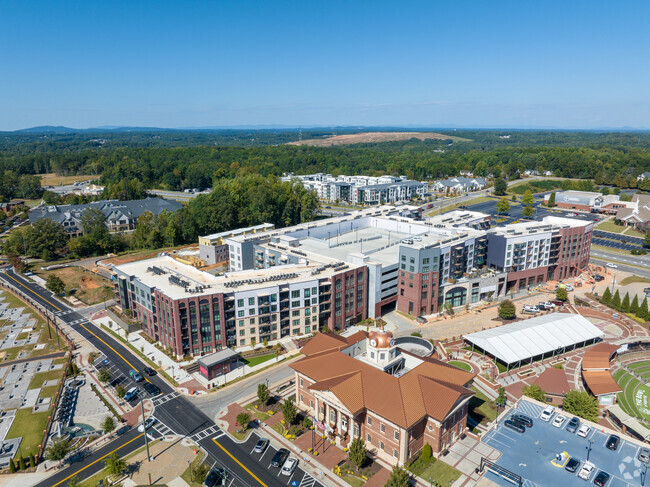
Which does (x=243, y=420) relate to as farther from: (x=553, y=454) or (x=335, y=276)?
(x=553, y=454)

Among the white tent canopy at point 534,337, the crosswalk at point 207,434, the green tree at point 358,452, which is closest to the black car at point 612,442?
the white tent canopy at point 534,337

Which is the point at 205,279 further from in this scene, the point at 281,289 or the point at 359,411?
the point at 359,411

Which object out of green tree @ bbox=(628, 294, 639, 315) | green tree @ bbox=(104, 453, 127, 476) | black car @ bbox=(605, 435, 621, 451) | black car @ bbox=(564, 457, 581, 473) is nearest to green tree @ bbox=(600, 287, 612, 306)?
green tree @ bbox=(628, 294, 639, 315)

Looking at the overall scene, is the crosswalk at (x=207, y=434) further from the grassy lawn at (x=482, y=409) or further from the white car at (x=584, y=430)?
the white car at (x=584, y=430)

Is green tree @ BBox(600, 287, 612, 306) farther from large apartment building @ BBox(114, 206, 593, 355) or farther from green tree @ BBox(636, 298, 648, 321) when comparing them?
large apartment building @ BBox(114, 206, 593, 355)

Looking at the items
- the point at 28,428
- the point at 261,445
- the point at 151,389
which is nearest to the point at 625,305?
the point at 261,445
